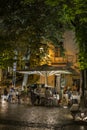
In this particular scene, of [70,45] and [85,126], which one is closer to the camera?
[85,126]

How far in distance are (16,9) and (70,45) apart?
99.7 feet

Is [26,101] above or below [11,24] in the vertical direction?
below

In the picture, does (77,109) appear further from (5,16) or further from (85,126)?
(5,16)

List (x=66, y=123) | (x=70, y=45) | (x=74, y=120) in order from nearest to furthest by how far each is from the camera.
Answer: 1. (x=66, y=123)
2. (x=74, y=120)
3. (x=70, y=45)

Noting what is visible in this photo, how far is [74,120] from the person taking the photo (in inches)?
811

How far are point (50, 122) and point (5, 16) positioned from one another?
5.48 metres

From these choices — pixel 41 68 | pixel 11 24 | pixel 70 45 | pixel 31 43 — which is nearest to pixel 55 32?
pixel 31 43

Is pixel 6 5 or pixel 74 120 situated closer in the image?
pixel 6 5

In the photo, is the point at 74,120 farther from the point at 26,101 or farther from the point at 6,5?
the point at 26,101

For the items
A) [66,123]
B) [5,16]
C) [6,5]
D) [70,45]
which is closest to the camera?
[6,5]

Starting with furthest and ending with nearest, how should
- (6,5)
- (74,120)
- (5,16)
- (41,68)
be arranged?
(41,68)
(74,120)
(5,16)
(6,5)

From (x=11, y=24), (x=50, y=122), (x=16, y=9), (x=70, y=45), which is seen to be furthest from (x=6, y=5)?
(x=70, y=45)

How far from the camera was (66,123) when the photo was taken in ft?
63.1

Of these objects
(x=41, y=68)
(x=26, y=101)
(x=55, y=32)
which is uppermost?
(x=55, y=32)
